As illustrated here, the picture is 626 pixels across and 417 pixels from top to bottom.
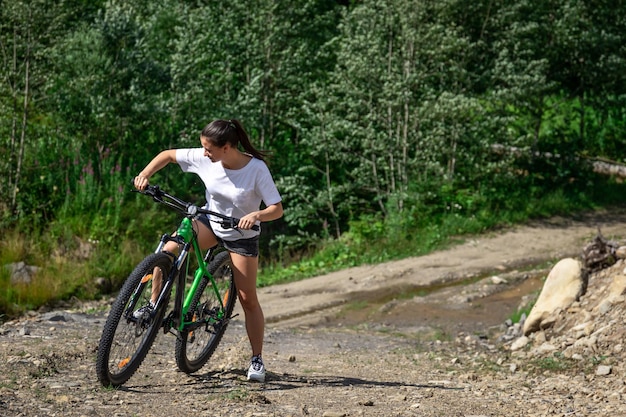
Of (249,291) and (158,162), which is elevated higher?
(158,162)

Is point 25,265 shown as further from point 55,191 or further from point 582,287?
point 582,287

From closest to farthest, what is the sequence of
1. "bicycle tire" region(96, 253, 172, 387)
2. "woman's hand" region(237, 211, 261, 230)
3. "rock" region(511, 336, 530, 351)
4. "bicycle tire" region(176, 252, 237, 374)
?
"bicycle tire" region(96, 253, 172, 387) < "woman's hand" region(237, 211, 261, 230) < "bicycle tire" region(176, 252, 237, 374) < "rock" region(511, 336, 530, 351)

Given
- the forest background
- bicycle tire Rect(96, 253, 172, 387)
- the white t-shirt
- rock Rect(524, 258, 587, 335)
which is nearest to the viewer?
bicycle tire Rect(96, 253, 172, 387)

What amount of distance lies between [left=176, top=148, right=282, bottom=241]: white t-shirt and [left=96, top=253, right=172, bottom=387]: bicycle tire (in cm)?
52

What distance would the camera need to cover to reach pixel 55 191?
44.5 ft

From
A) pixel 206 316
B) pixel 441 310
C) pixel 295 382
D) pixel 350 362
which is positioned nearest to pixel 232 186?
pixel 206 316

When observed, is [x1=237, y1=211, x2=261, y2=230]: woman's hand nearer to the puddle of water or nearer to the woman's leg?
the woman's leg

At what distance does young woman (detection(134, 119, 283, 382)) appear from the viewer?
6.03 metres

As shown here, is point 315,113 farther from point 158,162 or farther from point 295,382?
point 158,162

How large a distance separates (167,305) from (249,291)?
0.62 meters

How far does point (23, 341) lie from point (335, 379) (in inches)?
96.8

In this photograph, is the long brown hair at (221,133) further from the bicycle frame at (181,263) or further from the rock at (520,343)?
the rock at (520,343)

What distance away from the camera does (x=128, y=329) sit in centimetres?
591

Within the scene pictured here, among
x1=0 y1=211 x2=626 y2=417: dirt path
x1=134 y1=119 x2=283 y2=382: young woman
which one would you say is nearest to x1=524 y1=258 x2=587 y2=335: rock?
x1=0 y1=211 x2=626 y2=417: dirt path
